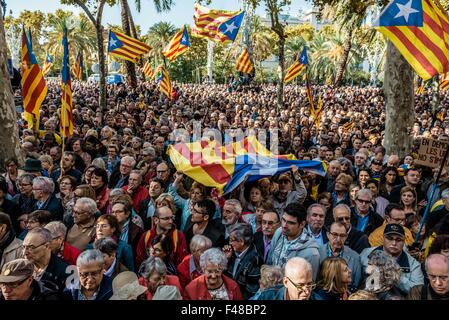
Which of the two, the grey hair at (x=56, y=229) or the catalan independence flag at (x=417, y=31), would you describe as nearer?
the grey hair at (x=56, y=229)

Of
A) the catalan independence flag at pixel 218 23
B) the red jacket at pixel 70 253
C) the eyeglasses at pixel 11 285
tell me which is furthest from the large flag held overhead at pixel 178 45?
the eyeglasses at pixel 11 285

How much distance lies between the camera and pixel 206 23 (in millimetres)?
18891

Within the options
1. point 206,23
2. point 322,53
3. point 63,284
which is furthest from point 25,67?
point 322,53

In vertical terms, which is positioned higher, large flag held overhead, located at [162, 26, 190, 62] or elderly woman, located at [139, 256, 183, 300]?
large flag held overhead, located at [162, 26, 190, 62]

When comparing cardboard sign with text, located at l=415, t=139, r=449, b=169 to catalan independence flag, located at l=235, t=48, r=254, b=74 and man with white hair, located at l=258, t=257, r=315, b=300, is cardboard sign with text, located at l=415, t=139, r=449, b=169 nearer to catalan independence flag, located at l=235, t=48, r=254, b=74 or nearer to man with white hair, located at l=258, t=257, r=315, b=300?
man with white hair, located at l=258, t=257, r=315, b=300

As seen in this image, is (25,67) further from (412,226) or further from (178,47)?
(178,47)

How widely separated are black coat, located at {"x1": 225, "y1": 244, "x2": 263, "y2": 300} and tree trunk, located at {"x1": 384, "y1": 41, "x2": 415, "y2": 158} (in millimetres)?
8455

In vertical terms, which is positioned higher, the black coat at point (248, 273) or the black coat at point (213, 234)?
the black coat at point (213, 234)

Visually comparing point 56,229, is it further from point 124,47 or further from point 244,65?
point 244,65

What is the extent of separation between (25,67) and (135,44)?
7184mm

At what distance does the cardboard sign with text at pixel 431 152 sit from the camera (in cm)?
561

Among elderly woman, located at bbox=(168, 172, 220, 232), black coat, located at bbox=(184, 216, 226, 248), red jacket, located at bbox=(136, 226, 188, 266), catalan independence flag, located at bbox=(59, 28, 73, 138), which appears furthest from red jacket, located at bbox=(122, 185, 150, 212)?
catalan independence flag, located at bbox=(59, 28, 73, 138)

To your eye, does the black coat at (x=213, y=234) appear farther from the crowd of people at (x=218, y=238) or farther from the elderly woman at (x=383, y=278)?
the elderly woman at (x=383, y=278)

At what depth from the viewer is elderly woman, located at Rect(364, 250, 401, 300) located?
3.47m
